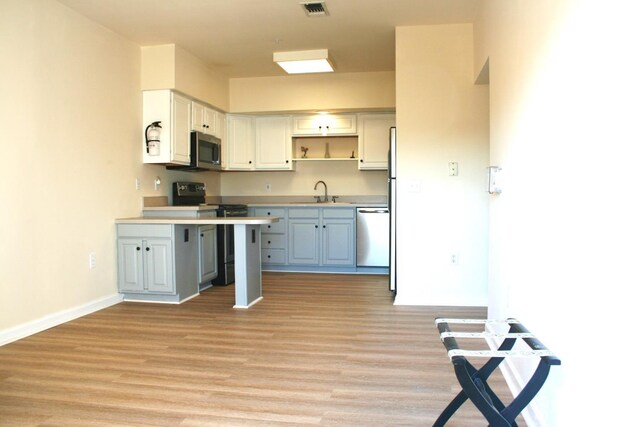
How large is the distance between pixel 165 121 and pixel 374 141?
8.61 ft

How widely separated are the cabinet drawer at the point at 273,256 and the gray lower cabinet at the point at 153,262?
1783 mm

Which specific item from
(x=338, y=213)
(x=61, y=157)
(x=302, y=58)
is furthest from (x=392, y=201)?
(x=61, y=157)

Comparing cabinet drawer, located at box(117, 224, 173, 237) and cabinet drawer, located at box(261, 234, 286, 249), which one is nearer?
cabinet drawer, located at box(117, 224, 173, 237)

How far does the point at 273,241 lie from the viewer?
6215 mm

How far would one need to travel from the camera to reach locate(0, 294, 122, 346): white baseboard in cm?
330

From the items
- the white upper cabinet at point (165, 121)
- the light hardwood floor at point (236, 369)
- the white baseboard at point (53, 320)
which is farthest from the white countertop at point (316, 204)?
the white baseboard at point (53, 320)

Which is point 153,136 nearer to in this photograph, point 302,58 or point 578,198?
point 302,58

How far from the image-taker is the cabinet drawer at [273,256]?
6.21 metres

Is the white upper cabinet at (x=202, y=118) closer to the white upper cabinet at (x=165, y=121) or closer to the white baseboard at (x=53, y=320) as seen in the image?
the white upper cabinet at (x=165, y=121)

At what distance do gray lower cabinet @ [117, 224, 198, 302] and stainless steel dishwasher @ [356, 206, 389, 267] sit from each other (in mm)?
2249

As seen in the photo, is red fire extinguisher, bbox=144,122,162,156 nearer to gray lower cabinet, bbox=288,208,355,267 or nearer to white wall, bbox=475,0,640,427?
gray lower cabinet, bbox=288,208,355,267

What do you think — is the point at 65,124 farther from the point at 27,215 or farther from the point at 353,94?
the point at 353,94

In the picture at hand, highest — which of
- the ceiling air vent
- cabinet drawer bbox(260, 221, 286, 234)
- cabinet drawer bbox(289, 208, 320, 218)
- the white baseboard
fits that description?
the ceiling air vent

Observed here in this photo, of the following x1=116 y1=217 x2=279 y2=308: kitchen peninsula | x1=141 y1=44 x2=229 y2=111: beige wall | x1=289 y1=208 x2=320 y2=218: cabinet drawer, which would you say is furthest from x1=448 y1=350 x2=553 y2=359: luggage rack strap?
x1=289 y1=208 x2=320 y2=218: cabinet drawer
